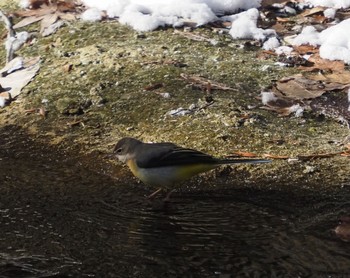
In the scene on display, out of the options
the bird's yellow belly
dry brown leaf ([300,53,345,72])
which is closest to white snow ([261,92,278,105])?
dry brown leaf ([300,53,345,72])

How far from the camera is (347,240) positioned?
4.14 m

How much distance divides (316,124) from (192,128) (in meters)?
1.02

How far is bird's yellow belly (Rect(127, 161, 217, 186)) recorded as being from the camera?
5.00 meters

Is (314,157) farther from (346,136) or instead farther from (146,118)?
(146,118)

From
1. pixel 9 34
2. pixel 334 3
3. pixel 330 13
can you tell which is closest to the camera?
pixel 9 34

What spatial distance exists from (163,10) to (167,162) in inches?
119

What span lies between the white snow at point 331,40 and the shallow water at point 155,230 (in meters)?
2.38

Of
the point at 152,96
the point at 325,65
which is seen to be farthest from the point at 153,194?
the point at 325,65

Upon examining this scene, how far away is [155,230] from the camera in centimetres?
450

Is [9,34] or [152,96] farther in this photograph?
[9,34]

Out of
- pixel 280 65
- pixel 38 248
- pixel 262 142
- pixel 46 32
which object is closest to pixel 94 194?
pixel 38 248

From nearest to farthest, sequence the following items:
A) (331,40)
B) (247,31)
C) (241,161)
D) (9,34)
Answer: (241,161), (331,40), (247,31), (9,34)

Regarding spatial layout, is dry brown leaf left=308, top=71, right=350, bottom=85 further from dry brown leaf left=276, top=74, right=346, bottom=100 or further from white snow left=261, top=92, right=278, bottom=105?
white snow left=261, top=92, right=278, bottom=105

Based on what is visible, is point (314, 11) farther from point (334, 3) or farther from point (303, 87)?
point (303, 87)
